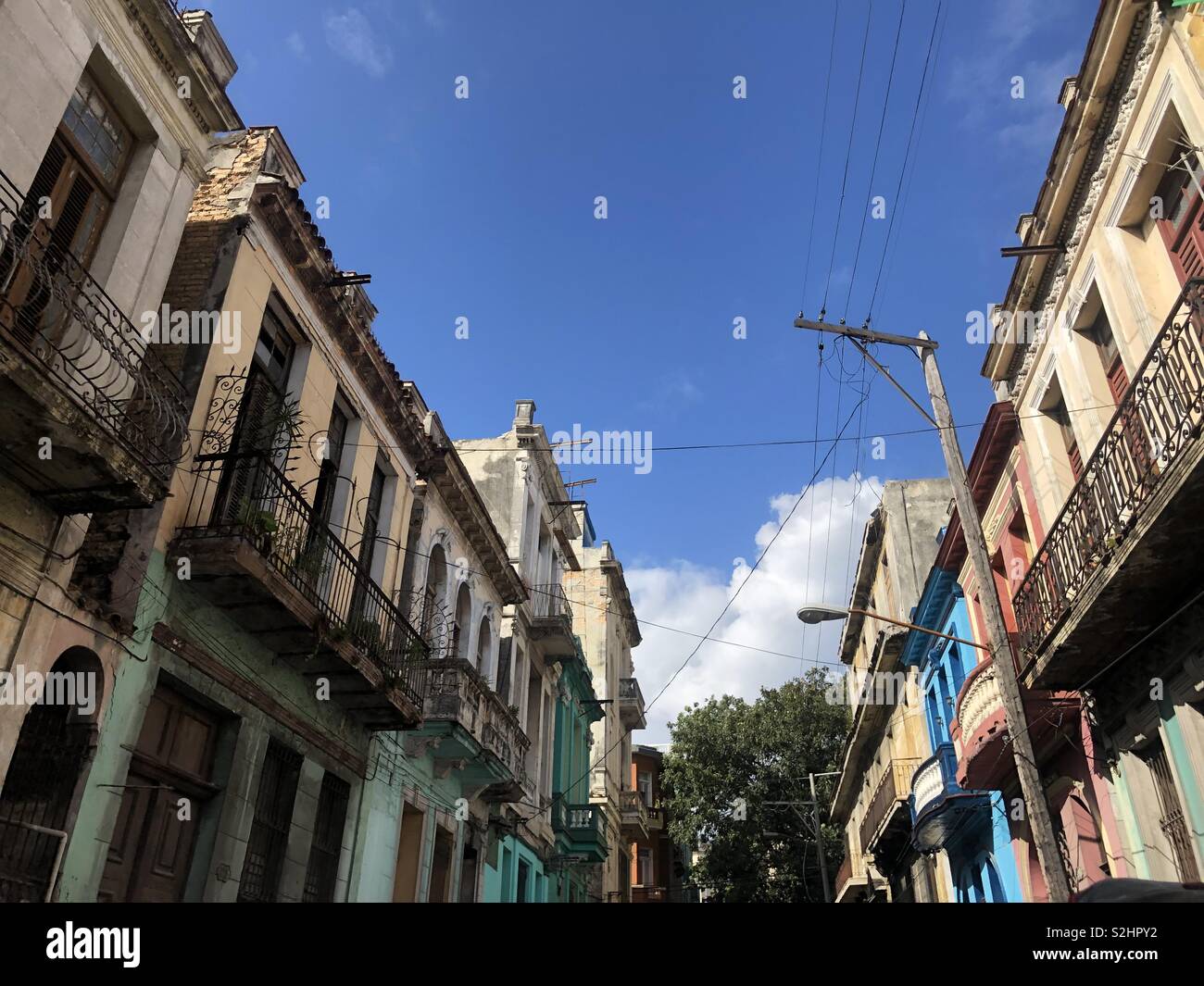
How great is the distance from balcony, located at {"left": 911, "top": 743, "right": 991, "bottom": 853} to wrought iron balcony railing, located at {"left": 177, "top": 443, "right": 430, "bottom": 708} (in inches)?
395

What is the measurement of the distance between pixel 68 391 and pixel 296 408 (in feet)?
15.6

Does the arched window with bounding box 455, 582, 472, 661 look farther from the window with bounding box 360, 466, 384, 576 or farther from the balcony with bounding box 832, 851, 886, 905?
the balcony with bounding box 832, 851, 886, 905

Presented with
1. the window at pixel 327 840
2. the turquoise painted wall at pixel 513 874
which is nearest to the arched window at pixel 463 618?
the turquoise painted wall at pixel 513 874

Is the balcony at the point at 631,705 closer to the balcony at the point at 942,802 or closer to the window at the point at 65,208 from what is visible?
the balcony at the point at 942,802

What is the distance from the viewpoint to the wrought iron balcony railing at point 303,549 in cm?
870

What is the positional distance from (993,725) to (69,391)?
471 inches

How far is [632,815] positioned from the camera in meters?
36.8

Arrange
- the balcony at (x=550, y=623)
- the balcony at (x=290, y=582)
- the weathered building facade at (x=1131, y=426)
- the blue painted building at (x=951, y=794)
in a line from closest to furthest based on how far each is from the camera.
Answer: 1. the weathered building facade at (x=1131, y=426)
2. the balcony at (x=290, y=582)
3. the blue painted building at (x=951, y=794)
4. the balcony at (x=550, y=623)

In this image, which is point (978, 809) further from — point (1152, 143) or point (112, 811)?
point (112, 811)

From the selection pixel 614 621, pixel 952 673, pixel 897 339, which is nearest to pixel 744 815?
pixel 614 621

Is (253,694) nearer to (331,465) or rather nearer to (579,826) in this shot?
(331,465)

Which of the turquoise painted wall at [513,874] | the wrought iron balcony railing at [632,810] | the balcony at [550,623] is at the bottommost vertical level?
the turquoise painted wall at [513,874]

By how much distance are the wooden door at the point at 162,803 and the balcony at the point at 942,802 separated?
42.3ft

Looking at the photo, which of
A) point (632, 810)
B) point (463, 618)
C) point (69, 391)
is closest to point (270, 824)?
point (69, 391)
